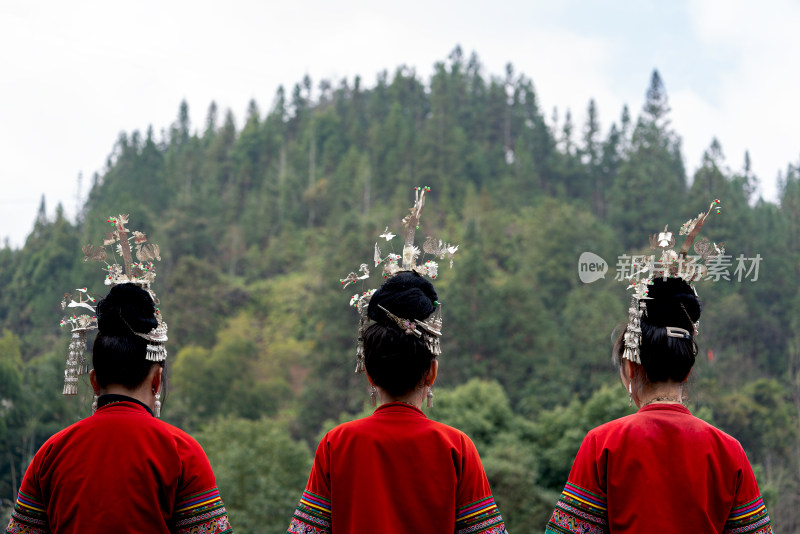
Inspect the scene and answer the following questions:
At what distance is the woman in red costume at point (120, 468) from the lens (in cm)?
274

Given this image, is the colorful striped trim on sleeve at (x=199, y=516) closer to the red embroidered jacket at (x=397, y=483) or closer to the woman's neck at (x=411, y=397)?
the red embroidered jacket at (x=397, y=483)

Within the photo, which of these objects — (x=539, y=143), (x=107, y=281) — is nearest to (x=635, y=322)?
(x=107, y=281)

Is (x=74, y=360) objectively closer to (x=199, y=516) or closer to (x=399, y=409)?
(x=199, y=516)

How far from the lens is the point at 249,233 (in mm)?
54625

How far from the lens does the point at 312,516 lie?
279 cm

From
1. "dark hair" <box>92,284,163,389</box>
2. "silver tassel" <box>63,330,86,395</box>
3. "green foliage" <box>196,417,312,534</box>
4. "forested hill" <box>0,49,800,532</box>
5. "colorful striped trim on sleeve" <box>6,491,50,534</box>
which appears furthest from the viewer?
"forested hill" <box>0,49,800,532</box>

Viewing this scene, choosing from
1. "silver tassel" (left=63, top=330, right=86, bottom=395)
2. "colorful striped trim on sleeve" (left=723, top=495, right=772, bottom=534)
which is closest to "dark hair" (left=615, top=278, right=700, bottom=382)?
"colorful striped trim on sleeve" (left=723, top=495, right=772, bottom=534)

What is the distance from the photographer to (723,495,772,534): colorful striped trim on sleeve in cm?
277

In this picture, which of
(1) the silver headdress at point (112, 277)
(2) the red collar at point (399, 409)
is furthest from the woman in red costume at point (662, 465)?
(1) the silver headdress at point (112, 277)

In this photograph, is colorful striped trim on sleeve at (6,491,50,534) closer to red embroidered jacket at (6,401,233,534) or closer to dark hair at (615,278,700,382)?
red embroidered jacket at (6,401,233,534)

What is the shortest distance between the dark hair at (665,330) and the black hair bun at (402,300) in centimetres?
78

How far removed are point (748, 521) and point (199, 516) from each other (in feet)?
6.20

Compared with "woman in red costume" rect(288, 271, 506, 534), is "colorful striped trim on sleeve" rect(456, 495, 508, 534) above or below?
below

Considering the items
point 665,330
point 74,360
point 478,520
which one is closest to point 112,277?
point 74,360
